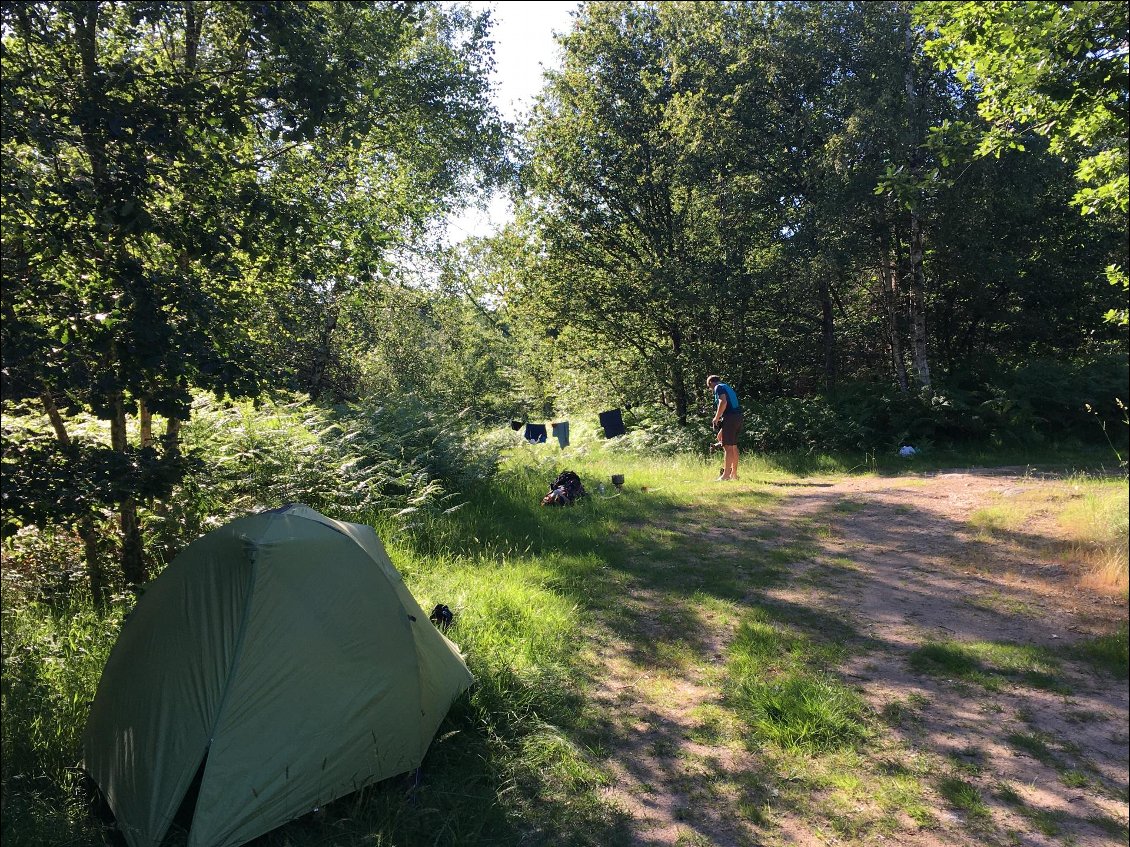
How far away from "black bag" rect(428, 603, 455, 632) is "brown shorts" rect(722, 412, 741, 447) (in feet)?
24.1

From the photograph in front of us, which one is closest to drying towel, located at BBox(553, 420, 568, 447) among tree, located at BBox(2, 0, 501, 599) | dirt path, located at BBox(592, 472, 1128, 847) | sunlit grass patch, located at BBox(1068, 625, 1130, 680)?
dirt path, located at BBox(592, 472, 1128, 847)

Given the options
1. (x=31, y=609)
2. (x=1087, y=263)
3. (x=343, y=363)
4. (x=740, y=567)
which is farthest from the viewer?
(x=343, y=363)

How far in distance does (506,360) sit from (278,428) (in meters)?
23.1

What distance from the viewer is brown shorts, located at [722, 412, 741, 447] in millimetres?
11688

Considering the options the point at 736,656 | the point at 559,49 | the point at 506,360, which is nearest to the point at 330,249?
the point at 736,656

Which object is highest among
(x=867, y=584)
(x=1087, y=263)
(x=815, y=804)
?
(x=1087, y=263)

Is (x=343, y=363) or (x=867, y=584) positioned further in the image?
(x=343, y=363)

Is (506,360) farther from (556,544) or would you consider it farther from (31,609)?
(31,609)

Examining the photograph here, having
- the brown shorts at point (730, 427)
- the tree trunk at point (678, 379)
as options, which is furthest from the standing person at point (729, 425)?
the tree trunk at point (678, 379)

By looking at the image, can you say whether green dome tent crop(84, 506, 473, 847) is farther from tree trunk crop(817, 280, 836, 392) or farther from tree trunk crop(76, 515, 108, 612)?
tree trunk crop(817, 280, 836, 392)

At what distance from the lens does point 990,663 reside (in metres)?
4.09

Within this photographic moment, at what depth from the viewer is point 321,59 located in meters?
4.21

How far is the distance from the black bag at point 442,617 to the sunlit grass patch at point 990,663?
12.4 ft

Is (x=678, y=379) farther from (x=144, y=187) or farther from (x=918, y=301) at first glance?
(x=144, y=187)
